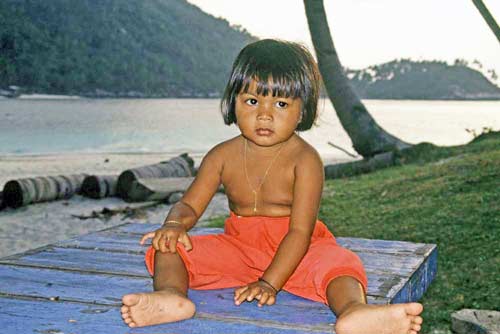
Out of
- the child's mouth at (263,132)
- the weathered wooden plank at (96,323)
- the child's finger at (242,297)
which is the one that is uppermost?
the child's mouth at (263,132)

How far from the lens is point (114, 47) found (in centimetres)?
9494

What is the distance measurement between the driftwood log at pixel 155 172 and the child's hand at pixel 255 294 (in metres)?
10.0

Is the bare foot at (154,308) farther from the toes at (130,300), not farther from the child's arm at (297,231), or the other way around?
the child's arm at (297,231)

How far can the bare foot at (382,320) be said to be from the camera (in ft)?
7.28

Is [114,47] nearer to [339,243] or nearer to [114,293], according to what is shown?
[339,243]

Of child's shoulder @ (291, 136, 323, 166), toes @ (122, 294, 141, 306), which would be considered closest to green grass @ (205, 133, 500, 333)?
child's shoulder @ (291, 136, 323, 166)

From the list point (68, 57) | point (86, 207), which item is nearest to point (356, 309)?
point (86, 207)

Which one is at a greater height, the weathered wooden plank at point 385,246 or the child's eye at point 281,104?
the child's eye at point 281,104

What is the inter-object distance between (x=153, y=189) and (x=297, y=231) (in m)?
9.44

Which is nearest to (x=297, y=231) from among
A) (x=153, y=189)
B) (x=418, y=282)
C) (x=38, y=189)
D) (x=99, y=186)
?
(x=418, y=282)

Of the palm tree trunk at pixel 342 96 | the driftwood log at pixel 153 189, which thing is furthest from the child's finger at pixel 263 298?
the palm tree trunk at pixel 342 96

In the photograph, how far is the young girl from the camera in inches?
96.6

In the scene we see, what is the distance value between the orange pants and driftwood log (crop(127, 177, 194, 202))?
354 inches

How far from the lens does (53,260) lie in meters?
3.35
